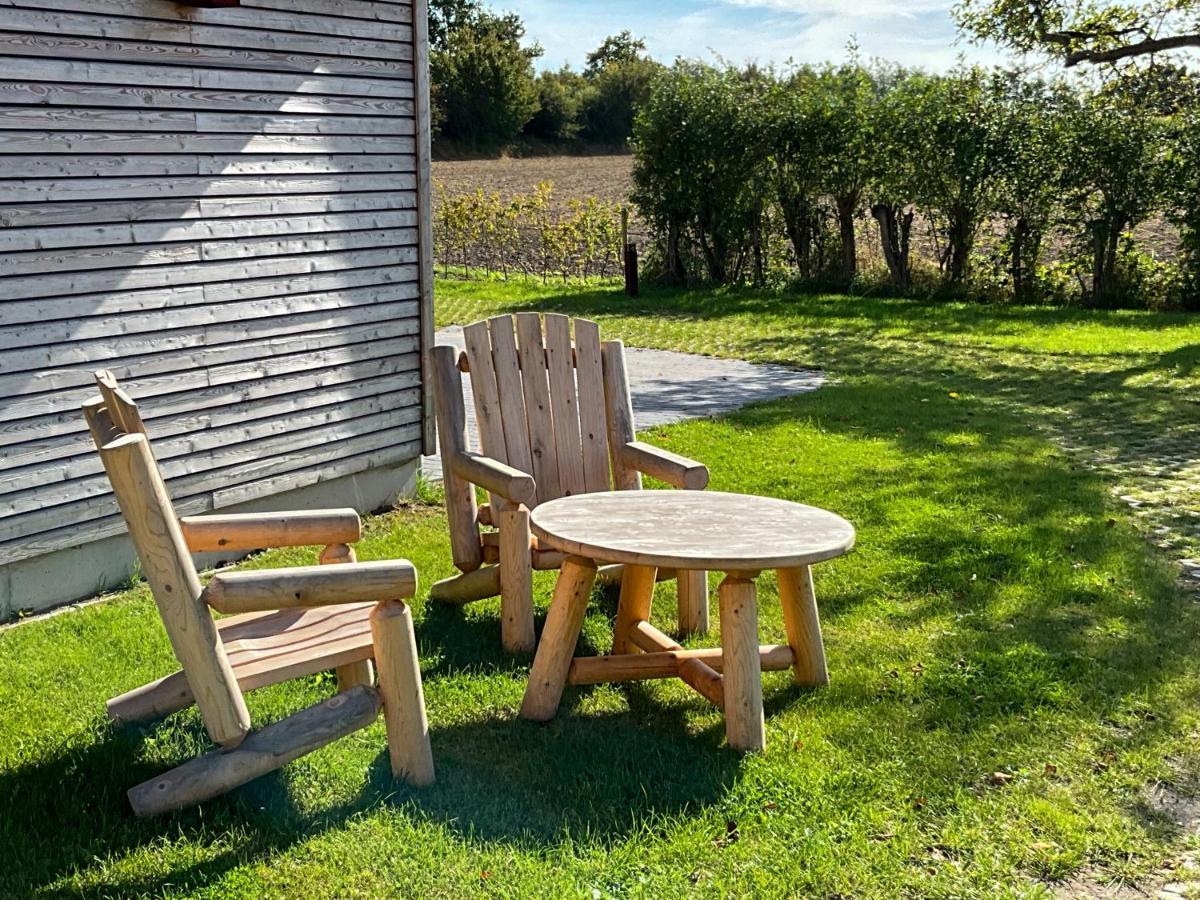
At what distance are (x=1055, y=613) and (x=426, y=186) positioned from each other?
140 inches

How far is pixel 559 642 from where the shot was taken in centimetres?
326

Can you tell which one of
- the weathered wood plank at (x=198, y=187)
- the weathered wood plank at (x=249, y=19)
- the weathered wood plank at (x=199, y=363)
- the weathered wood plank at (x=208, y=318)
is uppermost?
the weathered wood plank at (x=249, y=19)

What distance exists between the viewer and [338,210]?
16.9ft

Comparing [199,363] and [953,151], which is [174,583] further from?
[953,151]

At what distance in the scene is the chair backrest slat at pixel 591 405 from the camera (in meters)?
4.25

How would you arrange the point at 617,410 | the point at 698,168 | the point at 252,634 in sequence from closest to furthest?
1. the point at 252,634
2. the point at 617,410
3. the point at 698,168

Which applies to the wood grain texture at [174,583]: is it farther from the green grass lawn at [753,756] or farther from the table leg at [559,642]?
the table leg at [559,642]

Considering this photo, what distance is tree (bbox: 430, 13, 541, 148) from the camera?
151 ft

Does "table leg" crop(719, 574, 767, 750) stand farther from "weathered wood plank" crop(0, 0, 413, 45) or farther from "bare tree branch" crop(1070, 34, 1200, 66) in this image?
"bare tree branch" crop(1070, 34, 1200, 66)

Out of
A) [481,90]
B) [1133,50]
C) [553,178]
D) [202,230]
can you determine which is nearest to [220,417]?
[202,230]

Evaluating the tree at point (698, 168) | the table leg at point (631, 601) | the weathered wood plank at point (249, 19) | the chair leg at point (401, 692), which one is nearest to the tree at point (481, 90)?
the tree at point (698, 168)

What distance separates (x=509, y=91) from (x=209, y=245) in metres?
44.5

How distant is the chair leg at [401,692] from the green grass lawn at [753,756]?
76 mm

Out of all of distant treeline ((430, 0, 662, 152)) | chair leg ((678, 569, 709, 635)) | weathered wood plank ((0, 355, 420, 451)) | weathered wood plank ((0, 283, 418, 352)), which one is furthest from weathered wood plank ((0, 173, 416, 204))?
distant treeline ((430, 0, 662, 152))
